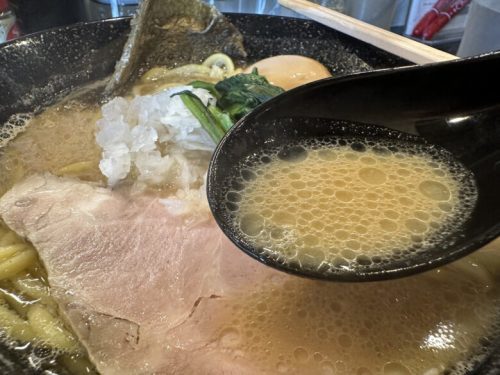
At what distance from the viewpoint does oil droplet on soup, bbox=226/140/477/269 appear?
0.93 m

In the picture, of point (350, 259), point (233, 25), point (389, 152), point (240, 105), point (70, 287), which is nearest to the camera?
point (350, 259)

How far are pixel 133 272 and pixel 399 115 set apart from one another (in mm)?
798

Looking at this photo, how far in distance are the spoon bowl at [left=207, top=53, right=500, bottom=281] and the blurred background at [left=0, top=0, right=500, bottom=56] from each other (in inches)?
52.1

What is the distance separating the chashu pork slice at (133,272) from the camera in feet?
3.20

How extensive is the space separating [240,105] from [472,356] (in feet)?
3.39

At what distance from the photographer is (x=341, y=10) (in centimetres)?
259

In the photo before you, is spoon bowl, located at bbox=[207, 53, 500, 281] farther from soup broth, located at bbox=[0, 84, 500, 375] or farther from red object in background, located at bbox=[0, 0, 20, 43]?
red object in background, located at bbox=[0, 0, 20, 43]

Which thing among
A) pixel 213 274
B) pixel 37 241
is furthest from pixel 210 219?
pixel 37 241

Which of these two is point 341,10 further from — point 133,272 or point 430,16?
point 133,272

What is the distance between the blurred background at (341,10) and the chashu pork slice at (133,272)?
1334 millimetres

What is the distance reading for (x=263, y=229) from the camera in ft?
3.18

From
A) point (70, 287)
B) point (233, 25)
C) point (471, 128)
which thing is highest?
point (471, 128)

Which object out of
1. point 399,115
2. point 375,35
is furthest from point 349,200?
point 375,35

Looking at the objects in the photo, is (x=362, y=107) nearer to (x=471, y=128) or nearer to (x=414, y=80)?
(x=414, y=80)
